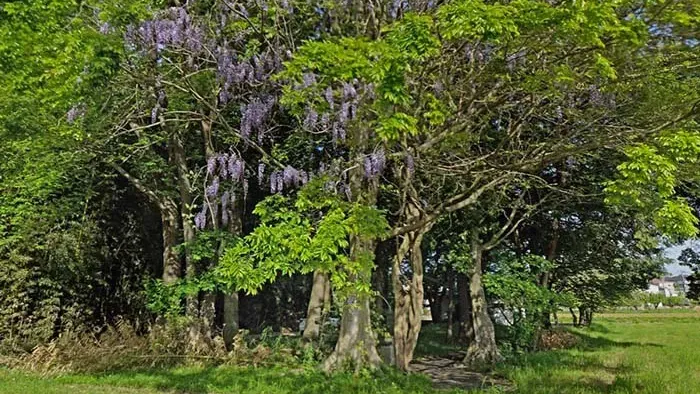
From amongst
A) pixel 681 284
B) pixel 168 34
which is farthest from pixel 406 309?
Result: pixel 681 284

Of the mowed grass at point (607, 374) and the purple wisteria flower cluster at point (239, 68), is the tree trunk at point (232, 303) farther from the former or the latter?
the mowed grass at point (607, 374)

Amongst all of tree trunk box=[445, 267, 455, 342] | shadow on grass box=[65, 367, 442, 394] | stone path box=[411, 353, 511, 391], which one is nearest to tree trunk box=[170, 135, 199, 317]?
shadow on grass box=[65, 367, 442, 394]

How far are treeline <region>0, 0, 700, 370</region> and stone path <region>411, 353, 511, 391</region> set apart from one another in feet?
3.06

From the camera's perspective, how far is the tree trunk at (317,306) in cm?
1281

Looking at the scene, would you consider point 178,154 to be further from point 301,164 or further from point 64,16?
point 64,16

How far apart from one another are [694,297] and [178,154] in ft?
72.0

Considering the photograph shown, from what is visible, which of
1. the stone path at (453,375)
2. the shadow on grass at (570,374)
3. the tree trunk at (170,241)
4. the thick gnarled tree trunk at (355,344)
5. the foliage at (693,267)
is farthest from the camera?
the foliage at (693,267)

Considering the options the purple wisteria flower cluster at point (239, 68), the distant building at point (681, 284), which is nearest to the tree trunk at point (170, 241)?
the purple wisteria flower cluster at point (239, 68)

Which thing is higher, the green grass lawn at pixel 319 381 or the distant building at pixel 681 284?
the distant building at pixel 681 284

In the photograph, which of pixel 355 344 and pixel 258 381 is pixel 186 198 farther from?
pixel 355 344

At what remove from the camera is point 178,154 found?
1238 cm

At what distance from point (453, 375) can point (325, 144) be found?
5587 mm

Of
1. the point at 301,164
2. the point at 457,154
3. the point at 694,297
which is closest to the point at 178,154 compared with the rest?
the point at 301,164

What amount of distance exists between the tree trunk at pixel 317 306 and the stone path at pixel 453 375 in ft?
7.60
